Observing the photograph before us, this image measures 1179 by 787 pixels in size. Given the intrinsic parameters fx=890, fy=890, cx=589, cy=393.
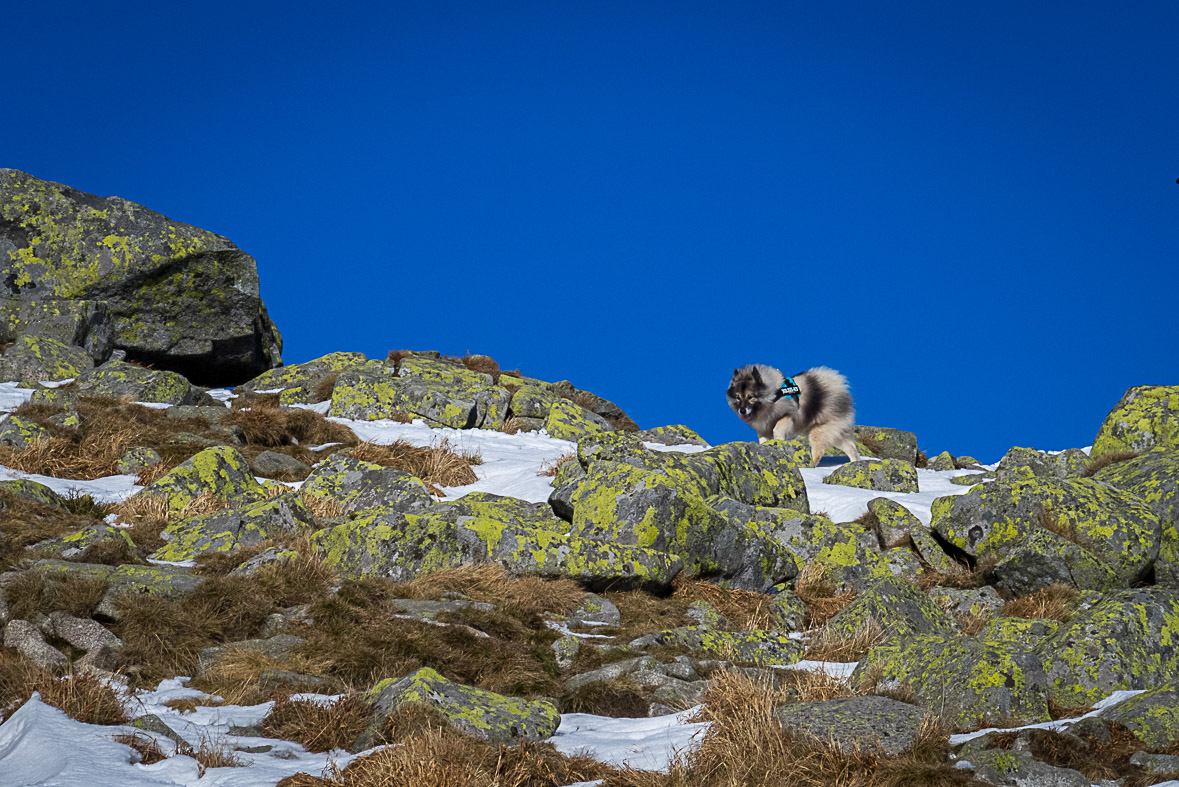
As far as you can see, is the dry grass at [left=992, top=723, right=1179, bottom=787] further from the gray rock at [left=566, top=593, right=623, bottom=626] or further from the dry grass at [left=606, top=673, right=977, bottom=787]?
the gray rock at [left=566, top=593, right=623, bottom=626]

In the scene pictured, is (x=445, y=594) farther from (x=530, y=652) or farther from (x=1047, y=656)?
(x=1047, y=656)

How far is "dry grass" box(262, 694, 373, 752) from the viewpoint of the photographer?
5.64m

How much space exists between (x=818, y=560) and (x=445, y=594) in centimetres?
499

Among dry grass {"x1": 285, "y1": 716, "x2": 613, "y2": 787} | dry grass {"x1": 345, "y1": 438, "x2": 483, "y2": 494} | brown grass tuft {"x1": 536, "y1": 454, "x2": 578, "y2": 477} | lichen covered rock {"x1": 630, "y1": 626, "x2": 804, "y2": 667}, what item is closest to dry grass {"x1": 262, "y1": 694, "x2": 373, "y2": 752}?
dry grass {"x1": 285, "y1": 716, "x2": 613, "y2": 787}

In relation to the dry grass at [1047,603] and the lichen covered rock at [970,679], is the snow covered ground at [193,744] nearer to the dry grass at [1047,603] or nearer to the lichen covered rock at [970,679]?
the lichen covered rock at [970,679]

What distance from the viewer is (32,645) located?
22.4 feet

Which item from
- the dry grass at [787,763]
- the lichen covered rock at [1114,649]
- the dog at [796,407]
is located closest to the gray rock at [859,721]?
the dry grass at [787,763]

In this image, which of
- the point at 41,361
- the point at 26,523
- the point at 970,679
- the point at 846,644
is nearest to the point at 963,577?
the point at 846,644

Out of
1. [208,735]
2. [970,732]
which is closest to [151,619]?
[208,735]

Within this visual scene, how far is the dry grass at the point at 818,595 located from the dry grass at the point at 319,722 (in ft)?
17.1

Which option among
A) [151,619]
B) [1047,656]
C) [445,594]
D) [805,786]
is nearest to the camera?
[805,786]

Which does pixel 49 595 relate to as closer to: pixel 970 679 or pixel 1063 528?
pixel 970 679

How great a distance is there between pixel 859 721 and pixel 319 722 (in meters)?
3.42

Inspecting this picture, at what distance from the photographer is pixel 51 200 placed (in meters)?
22.0
